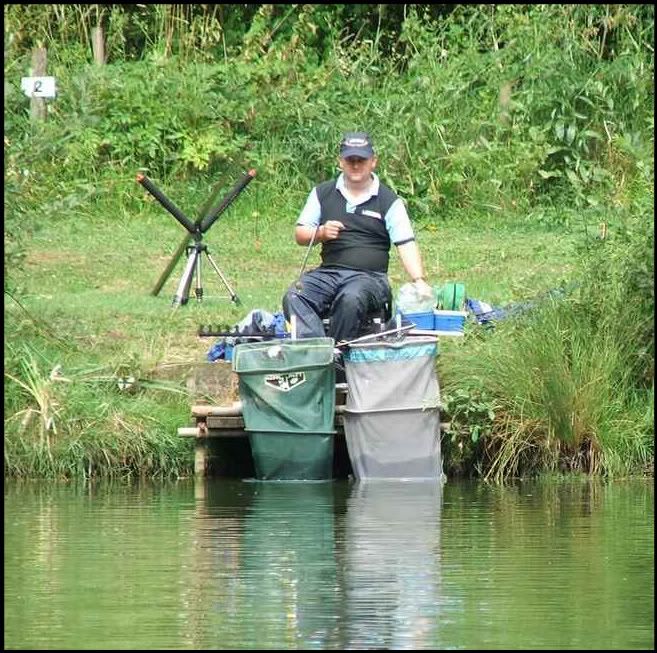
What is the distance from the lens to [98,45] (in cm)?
2167

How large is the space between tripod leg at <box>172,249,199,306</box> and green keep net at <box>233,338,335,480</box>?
2501 millimetres

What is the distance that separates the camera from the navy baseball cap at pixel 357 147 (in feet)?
44.7

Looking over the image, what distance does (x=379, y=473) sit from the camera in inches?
522

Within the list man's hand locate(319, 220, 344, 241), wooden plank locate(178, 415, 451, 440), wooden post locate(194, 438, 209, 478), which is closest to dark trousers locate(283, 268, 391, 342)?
man's hand locate(319, 220, 344, 241)

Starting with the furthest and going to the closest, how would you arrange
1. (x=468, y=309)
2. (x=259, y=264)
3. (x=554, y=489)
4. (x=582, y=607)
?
(x=259, y=264), (x=468, y=309), (x=554, y=489), (x=582, y=607)

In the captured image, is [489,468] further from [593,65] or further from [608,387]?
[593,65]

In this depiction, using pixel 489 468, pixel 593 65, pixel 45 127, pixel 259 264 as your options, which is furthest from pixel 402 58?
pixel 489 468

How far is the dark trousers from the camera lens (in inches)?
523

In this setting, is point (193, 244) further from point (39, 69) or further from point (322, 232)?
point (39, 69)

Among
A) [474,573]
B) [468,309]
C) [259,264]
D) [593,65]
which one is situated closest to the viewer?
[474,573]

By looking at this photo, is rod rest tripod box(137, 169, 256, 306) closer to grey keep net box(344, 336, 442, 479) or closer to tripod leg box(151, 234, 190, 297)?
tripod leg box(151, 234, 190, 297)

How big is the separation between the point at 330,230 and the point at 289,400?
110 centimetres

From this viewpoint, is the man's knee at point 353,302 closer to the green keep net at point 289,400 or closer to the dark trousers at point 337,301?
the dark trousers at point 337,301

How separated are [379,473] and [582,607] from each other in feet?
14.8
